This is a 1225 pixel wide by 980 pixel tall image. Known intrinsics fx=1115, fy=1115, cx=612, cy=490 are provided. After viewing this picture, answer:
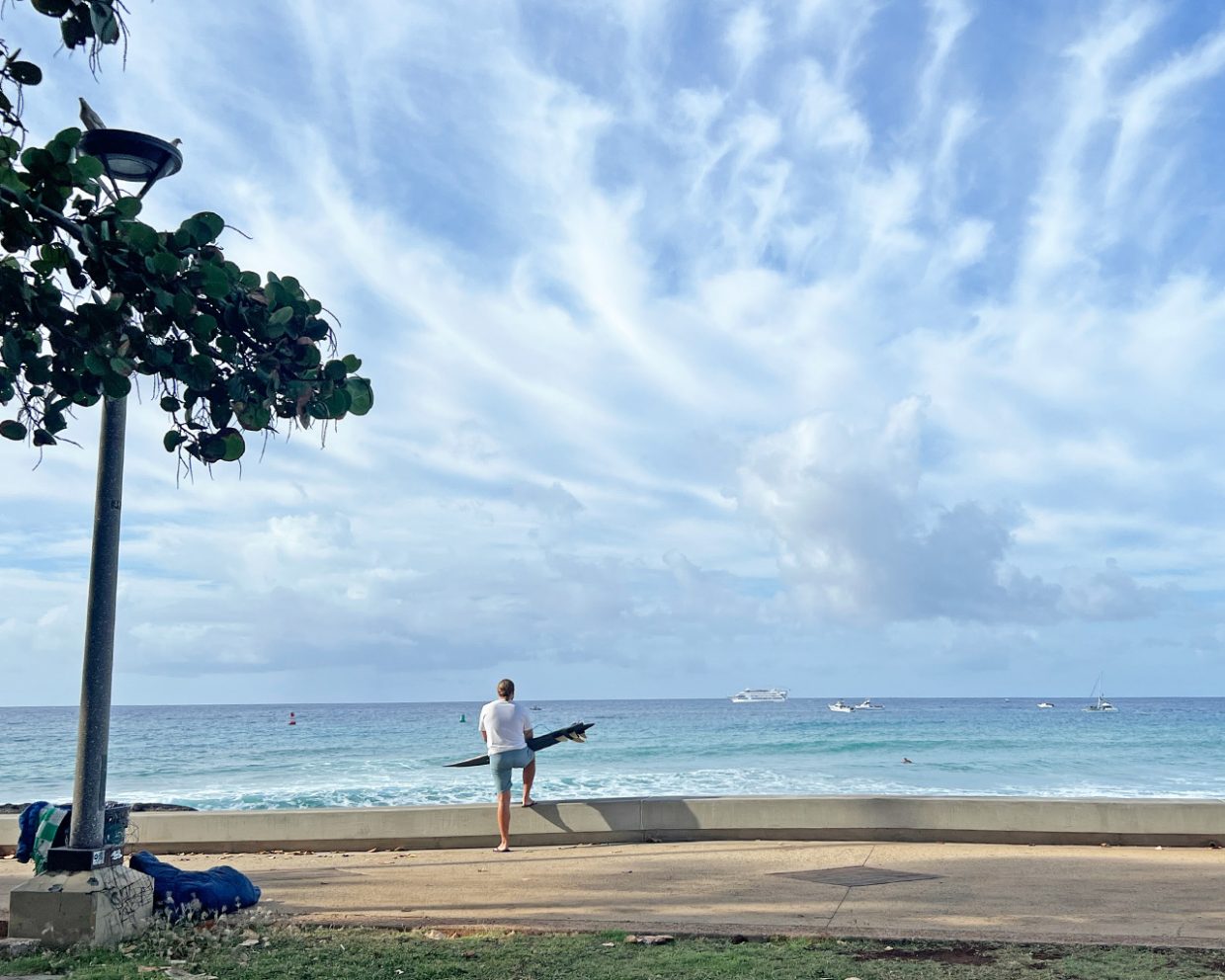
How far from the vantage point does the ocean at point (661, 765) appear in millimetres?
29562

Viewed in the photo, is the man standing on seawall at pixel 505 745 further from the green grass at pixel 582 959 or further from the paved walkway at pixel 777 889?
the green grass at pixel 582 959

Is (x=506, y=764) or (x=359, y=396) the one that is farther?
(x=506, y=764)

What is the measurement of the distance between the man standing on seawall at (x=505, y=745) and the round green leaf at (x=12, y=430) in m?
5.56

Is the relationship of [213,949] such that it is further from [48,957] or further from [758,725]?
[758,725]

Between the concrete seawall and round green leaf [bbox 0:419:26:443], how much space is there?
610 cm

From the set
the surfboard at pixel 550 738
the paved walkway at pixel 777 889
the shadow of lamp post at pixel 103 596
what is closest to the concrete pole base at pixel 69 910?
the shadow of lamp post at pixel 103 596

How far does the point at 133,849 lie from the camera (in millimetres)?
10367

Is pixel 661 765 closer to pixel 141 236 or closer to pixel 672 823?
pixel 672 823

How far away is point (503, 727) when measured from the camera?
33.1 feet

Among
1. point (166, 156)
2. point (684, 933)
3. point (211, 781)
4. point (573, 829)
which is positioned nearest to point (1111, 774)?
point (211, 781)

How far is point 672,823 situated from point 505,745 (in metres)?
1.70

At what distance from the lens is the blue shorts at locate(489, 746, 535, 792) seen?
988cm

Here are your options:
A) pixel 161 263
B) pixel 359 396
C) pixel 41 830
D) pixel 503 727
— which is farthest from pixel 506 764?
pixel 161 263

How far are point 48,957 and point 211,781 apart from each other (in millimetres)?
33773
